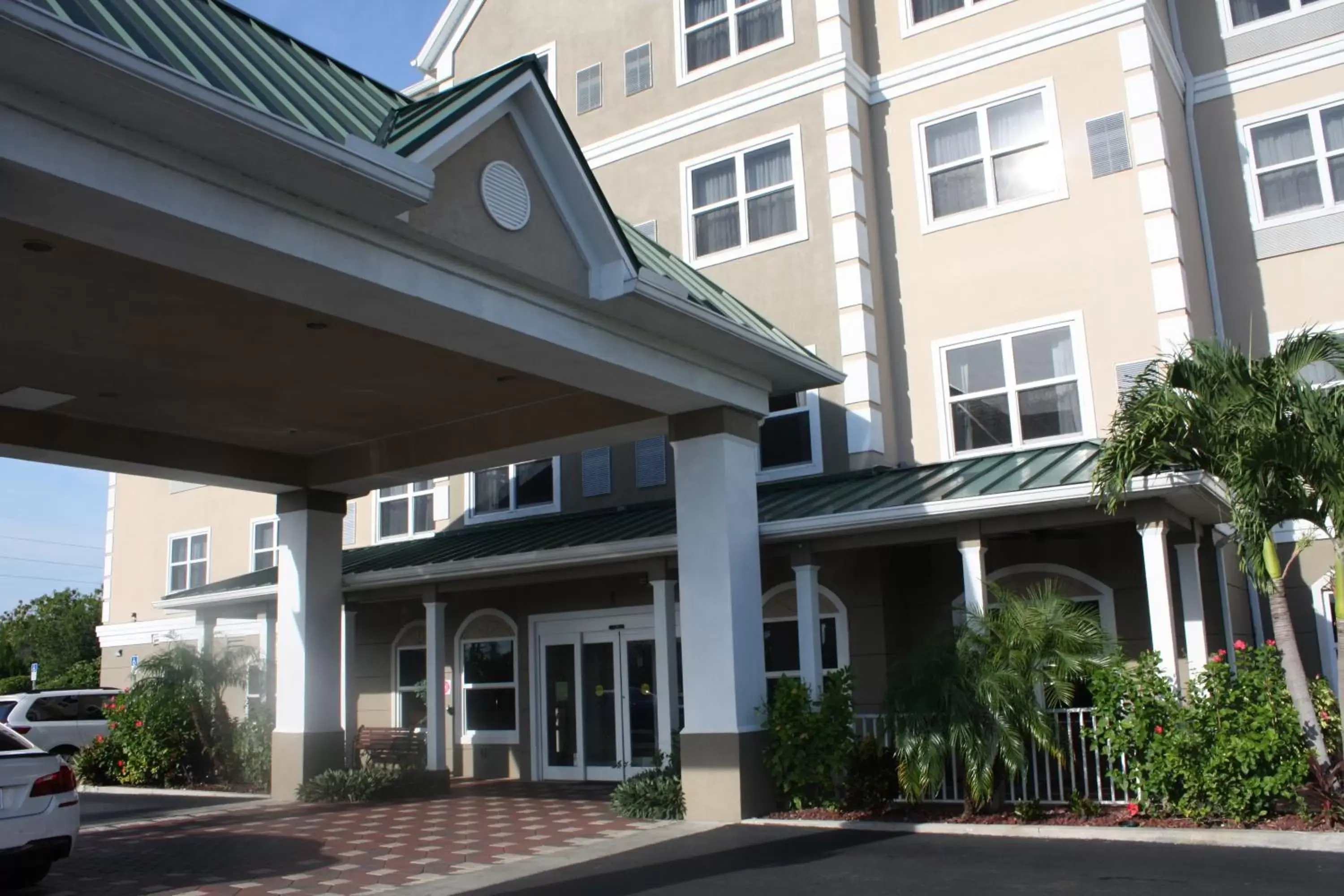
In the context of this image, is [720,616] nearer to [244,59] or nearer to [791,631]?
[791,631]

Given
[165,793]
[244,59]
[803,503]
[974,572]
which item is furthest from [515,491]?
[244,59]

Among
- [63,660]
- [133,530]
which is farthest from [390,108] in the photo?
[63,660]

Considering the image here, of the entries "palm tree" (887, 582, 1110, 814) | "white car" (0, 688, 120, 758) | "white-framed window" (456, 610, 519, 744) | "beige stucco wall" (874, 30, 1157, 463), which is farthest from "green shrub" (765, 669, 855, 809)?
"white car" (0, 688, 120, 758)

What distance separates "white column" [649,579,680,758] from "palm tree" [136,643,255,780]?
790 cm

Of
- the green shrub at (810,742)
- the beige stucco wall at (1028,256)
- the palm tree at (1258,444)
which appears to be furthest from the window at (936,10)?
the green shrub at (810,742)

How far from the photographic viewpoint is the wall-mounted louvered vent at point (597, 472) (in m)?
18.5

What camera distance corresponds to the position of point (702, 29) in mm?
18500

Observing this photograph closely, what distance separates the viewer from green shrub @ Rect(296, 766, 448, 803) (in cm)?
1598

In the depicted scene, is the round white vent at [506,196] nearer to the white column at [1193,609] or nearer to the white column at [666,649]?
the white column at [666,649]

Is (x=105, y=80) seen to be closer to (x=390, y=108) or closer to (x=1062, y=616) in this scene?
(x=390, y=108)

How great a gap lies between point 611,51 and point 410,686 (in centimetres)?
1136

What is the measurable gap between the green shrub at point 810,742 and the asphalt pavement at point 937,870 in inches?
55.4

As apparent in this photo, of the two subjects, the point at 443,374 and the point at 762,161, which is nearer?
the point at 443,374

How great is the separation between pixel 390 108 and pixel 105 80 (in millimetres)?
3163
